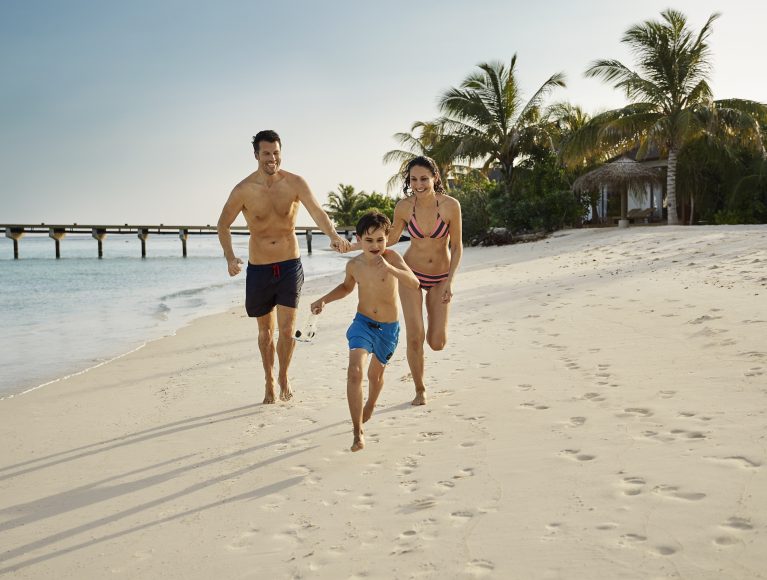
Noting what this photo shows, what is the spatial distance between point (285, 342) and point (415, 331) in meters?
1.21

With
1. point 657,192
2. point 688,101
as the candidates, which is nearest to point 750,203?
point 688,101

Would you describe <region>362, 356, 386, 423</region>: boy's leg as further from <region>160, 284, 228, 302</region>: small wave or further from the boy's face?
<region>160, 284, 228, 302</region>: small wave

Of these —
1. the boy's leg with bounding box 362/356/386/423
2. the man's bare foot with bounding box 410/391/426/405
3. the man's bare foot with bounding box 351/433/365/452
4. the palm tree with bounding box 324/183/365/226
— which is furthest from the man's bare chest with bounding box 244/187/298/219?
the palm tree with bounding box 324/183/365/226

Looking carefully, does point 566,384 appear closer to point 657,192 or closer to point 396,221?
point 396,221

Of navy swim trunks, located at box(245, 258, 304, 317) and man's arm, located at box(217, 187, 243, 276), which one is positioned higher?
man's arm, located at box(217, 187, 243, 276)

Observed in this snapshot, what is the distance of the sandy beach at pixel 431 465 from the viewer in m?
2.79

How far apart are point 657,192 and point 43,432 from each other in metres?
27.2

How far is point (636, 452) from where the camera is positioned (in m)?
3.65

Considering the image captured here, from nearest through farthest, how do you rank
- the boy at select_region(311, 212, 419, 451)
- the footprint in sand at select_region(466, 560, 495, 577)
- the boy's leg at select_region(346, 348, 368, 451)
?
the footprint in sand at select_region(466, 560, 495, 577), the boy's leg at select_region(346, 348, 368, 451), the boy at select_region(311, 212, 419, 451)

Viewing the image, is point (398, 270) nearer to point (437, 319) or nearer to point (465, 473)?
point (437, 319)

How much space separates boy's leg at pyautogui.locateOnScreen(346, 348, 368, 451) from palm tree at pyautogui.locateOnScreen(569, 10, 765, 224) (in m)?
20.2

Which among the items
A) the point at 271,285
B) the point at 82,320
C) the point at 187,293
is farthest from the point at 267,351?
the point at 187,293

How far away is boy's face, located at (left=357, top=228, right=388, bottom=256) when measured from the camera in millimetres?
4184

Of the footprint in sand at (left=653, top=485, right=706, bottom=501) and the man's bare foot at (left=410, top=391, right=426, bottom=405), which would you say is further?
the man's bare foot at (left=410, top=391, right=426, bottom=405)
